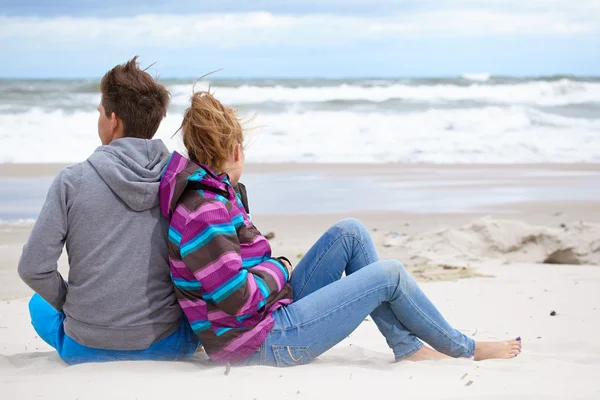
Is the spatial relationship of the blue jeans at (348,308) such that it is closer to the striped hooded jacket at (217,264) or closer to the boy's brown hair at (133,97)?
the striped hooded jacket at (217,264)

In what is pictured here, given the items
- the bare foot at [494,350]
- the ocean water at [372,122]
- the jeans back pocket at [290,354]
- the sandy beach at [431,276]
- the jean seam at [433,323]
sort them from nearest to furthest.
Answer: the sandy beach at [431,276] → the jeans back pocket at [290,354] → the jean seam at [433,323] → the bare foot at [494,350] → the ocean water at [372,122]

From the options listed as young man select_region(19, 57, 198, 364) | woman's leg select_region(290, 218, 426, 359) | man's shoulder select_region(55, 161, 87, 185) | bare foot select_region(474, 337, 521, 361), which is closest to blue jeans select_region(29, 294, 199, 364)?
young man select_region(19, 57, 198, 364)

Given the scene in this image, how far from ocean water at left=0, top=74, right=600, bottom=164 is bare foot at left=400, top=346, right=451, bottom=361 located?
5.04m

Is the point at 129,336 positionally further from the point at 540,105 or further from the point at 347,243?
the point at 540,105

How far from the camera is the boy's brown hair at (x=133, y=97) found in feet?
9.39

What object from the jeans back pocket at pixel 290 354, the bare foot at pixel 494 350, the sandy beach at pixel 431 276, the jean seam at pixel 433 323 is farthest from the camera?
the bare foot at pixel 494 350

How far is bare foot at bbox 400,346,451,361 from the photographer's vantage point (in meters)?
3.30

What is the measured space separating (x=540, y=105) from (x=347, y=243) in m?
22.4

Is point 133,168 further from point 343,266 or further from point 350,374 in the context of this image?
point 350,374

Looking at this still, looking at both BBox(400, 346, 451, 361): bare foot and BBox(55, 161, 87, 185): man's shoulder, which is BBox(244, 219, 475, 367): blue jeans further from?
BBox(55, 161, 87, 185): man's shoulder

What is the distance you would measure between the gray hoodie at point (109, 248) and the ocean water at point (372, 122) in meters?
4.96

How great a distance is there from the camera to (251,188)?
33.8 ft

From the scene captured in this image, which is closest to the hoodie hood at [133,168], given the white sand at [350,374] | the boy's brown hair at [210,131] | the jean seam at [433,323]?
the boy's brown hair at [210,131]

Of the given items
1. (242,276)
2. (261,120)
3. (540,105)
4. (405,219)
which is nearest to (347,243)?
(242,276)
